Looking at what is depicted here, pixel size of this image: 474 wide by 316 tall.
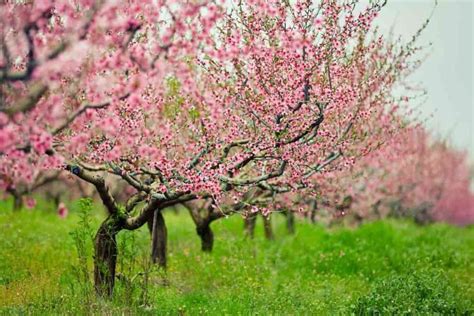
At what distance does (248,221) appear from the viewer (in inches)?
1044

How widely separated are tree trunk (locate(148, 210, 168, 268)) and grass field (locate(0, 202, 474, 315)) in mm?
462

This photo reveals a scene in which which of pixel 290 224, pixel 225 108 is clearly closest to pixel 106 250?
pixel 225 108

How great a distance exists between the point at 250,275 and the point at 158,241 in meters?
2.95

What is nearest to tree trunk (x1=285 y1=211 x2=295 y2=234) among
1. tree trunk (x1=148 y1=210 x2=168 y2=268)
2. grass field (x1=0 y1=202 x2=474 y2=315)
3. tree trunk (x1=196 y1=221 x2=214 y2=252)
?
grass field (x1=0 y1=202 x2=474 y2=315)

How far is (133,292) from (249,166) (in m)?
4.80

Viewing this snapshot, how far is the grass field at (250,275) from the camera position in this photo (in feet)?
43.2

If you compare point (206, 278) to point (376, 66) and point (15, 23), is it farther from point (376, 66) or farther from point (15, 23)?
point (15, 23)

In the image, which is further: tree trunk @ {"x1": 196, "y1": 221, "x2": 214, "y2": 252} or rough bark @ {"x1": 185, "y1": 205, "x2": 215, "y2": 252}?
tree trunk @ {"x1": 196, "y1": 221, "x2": 214, "y2": 252}

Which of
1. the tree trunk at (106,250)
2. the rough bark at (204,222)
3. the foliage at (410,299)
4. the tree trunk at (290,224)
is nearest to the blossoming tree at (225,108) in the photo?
the tree trunk at (106,250)

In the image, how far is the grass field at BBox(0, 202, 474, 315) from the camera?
13180 millimetres

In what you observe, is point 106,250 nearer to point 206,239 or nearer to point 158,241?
point 158,241

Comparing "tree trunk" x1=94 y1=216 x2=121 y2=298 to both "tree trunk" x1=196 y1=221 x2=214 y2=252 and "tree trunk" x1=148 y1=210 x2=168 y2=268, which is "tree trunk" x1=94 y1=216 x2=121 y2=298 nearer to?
"tree trunk" x1=148 y1=210 x2=168 y2=268

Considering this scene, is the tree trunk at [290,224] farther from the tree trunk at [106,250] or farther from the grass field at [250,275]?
the tree trunk at [106,250]

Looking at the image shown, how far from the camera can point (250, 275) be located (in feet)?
59.8
